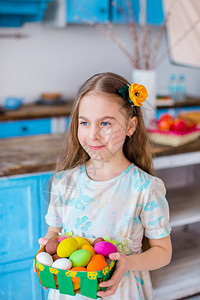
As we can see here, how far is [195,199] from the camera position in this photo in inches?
79.5

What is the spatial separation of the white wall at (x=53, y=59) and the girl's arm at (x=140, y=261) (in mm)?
2575

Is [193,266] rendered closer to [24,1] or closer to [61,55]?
[24,1]

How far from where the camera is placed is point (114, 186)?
44.0 inches

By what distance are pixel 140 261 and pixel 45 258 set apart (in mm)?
252

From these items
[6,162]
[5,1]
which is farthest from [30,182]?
[5,1]

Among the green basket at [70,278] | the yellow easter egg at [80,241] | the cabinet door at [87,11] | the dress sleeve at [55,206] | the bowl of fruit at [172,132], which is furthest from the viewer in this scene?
the cabinet door at [87,11]

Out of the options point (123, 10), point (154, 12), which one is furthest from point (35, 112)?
point (154, 12)

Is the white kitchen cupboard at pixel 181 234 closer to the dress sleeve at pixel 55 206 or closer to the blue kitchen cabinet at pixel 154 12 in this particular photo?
the dress sleeve at pixel 55 206

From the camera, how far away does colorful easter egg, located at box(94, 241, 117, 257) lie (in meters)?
0.98

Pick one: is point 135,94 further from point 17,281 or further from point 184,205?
point 184,205

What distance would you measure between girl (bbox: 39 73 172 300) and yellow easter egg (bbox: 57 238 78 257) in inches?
2.5

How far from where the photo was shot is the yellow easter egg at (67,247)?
972 mm

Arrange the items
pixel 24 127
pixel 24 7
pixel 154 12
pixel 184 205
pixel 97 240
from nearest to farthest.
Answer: pixel 97 240 → pixel 184 205 → pixel 24 7 → pixel 24 127 → pixel 154 12

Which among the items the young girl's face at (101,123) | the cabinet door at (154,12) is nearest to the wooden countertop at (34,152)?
the young girl's face at (101,123)
